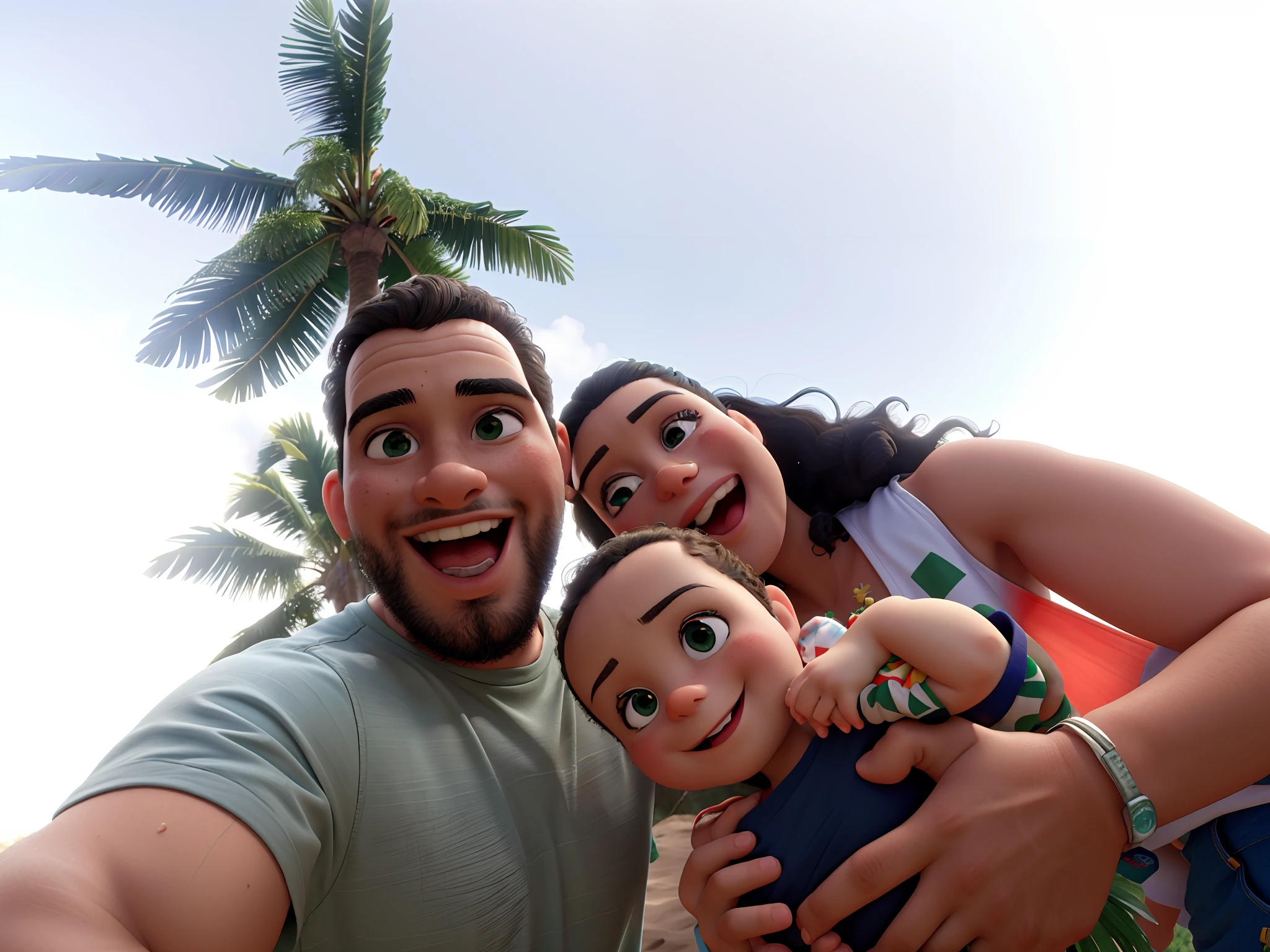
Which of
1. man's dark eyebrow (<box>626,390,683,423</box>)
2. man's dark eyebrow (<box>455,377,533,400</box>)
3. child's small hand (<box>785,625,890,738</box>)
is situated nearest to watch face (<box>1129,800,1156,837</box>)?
child's small hand (<box>785,625,890,738</box>)

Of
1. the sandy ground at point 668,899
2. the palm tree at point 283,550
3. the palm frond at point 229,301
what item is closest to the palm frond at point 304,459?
the palm tree at point 283,550

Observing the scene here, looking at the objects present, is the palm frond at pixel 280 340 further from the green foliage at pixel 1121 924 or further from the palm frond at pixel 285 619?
the green foliage at pixel 1121 924

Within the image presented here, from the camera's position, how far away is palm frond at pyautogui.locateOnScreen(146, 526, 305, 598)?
44.1ft

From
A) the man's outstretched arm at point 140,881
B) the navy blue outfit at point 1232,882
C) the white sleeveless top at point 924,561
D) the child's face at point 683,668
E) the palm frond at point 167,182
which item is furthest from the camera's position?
the palm frond at point 167,182

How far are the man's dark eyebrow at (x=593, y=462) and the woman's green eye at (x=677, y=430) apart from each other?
0.60 ft

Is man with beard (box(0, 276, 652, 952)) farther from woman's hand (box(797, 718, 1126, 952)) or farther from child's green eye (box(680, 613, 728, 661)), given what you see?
woman's hand (box(797, 718, 1126, 952))

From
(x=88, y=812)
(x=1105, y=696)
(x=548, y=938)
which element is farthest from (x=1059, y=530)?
(x=88, y=812)

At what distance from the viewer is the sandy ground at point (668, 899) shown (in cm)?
533

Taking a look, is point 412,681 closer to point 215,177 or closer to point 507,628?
point 507,628

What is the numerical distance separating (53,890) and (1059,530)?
2.13 metres

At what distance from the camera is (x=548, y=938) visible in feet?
6.07

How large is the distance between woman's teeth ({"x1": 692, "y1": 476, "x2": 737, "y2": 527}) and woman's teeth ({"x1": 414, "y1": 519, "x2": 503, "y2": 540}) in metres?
0.61

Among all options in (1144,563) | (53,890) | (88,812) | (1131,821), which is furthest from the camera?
(1144,563)

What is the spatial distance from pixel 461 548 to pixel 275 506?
47.6ft
